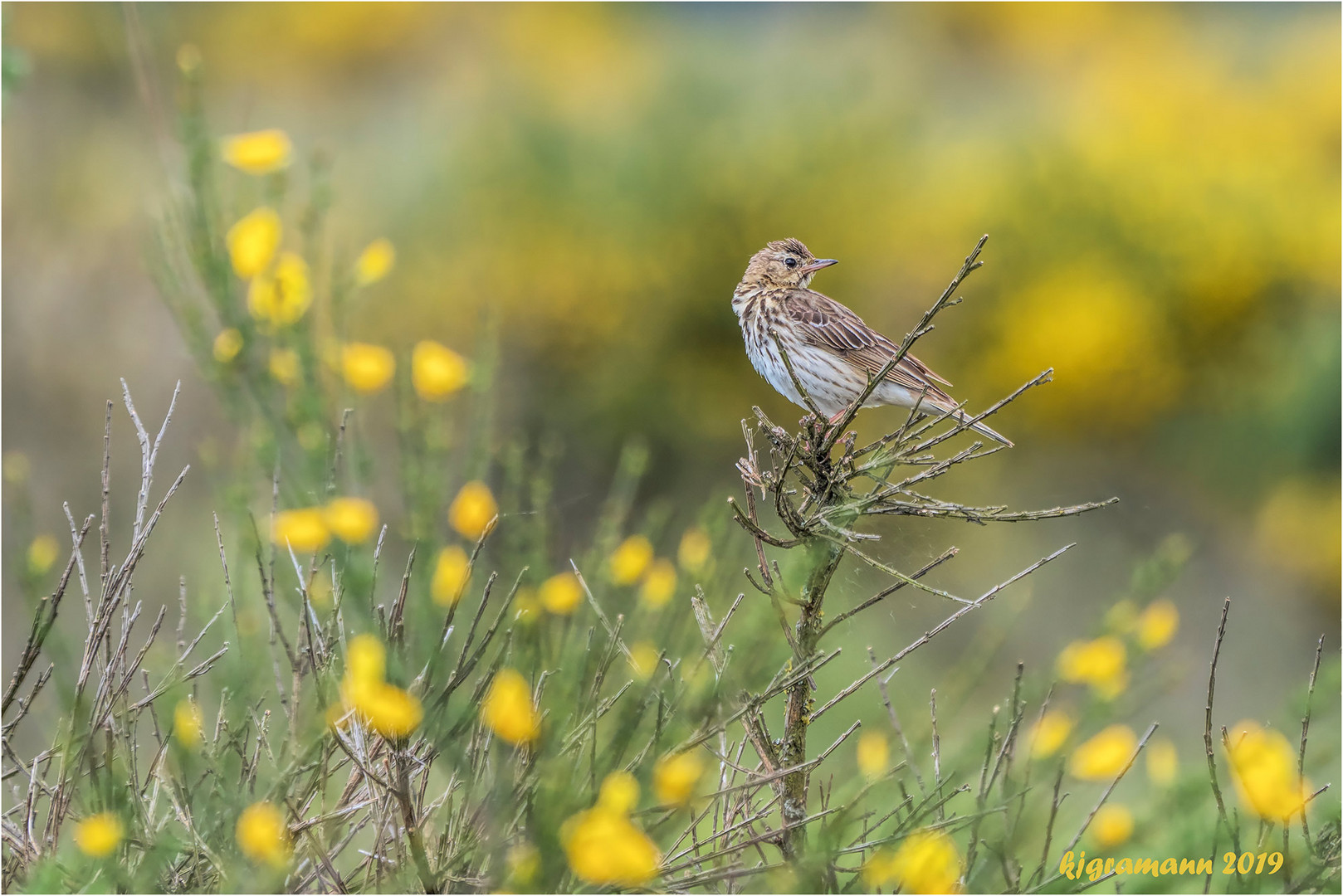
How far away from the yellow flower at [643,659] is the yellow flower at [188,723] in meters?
0.75

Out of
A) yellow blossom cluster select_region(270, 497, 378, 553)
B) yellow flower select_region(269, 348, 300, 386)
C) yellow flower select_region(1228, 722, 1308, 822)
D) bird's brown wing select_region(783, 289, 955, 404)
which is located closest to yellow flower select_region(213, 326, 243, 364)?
yellow flower select_region(269, 348, 300, 386)

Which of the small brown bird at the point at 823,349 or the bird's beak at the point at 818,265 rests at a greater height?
the bird's beak at the point at 818,265

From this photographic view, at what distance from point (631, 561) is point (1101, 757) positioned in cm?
118

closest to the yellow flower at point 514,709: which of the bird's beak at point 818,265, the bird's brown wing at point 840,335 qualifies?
the bird's beak at point 818,265

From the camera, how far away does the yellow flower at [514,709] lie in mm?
1659

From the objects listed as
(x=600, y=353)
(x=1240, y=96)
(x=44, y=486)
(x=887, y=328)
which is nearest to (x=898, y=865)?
(x=887, y=328)

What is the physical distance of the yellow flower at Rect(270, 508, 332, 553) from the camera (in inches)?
61.0

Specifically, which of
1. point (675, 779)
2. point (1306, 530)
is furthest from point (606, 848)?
point (1306, 530)

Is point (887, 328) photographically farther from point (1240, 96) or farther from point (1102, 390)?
point (1240, 96)

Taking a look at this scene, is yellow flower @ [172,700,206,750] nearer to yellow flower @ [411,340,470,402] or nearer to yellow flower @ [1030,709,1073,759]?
yellow flower @ [411,340,470,402]

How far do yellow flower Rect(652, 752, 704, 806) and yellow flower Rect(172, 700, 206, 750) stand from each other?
77cm

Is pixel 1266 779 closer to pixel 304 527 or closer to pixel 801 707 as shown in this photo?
pixel 801 707

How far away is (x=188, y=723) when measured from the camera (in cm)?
208

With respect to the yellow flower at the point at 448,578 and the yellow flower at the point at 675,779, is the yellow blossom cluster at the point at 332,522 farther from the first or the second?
the yellow flower at the point at 675,779
